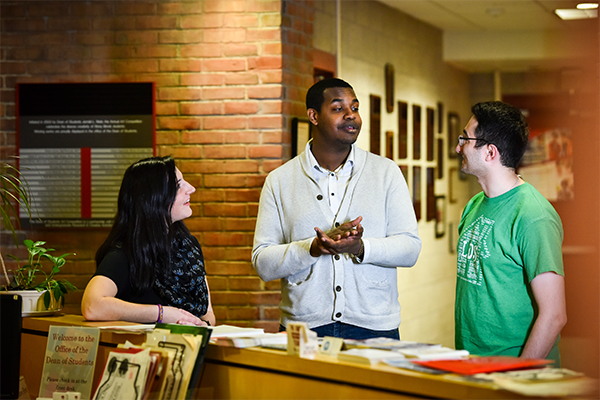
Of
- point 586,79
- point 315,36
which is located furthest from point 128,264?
point 315,36

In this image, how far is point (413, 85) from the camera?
6.01 metres

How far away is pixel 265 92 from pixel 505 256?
2012mm

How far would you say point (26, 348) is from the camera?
2283 mm

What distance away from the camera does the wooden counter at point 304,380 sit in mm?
1280

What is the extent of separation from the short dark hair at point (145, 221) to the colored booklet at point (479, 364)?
114cm

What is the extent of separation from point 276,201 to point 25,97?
7.04 ft

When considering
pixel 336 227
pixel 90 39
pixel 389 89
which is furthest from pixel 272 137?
pixel 389 89

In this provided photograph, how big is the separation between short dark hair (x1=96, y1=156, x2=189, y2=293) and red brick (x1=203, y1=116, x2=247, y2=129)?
51.4 inches

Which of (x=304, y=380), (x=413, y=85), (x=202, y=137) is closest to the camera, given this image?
(x=304, y=380)

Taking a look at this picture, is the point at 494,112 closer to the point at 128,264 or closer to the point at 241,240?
the point at 128,264

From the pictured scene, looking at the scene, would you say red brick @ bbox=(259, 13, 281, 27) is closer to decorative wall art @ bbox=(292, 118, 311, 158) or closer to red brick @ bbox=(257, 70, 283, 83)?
red brick @ bbox=(257, 70, 283, 83)

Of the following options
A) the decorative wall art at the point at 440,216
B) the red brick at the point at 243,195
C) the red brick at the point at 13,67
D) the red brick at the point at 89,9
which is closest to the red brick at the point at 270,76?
the red brick at the point at 243,195

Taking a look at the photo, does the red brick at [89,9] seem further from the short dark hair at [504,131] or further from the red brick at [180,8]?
the short dark hair at [504,131]

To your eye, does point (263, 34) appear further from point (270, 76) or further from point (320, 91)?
point (320, 91)
